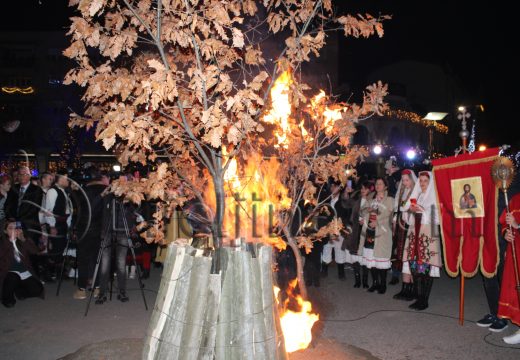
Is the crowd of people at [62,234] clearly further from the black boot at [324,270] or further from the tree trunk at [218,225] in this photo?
the black boot at [324,270]

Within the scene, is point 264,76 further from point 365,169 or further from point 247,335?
point 365,169

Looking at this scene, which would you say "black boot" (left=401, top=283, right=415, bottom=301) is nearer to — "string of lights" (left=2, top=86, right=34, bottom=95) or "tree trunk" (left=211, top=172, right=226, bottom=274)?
"tree trunk" (left=211, top=172, right=226, bottom=274)

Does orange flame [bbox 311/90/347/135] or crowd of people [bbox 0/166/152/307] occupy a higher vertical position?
orange flame [bbox 311/90/347/135]

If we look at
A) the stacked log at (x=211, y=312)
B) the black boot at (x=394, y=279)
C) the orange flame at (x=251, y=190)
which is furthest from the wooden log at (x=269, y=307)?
the black boot at (x=394, y=279)

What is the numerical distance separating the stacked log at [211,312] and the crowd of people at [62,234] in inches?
136

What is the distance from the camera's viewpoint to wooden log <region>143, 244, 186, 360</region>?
346 centimetres

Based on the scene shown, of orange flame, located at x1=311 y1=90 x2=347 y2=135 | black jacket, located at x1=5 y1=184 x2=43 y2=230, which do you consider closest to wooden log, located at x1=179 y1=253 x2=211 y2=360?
orange flame, located at x1=311 y1=90 x2=347 y2=135

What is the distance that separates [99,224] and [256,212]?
3566 mm

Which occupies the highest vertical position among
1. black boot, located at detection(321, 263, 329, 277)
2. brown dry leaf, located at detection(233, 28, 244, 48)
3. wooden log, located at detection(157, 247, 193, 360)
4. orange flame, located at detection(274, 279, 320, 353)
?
brown dry leaf, located at detection(233, 28, 244, 48)

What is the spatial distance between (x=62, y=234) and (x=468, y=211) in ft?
25.8

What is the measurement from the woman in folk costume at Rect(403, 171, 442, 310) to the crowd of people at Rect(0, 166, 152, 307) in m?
4.78

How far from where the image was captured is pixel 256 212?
242 inches

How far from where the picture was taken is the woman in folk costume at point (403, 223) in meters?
7.86

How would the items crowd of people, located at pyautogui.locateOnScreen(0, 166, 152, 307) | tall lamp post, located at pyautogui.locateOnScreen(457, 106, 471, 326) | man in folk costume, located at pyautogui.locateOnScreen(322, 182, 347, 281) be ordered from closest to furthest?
1. tall lamp post, located at pyautogui.locateOnScreen(457, 106, 471, 326)
2. crowd of people, located at pyautogui.locateOnScreen(0, 166, 152, 307)
3. man in folk costume, located at pyautogui.locateOnScreen(322, 182, 347, 281)
